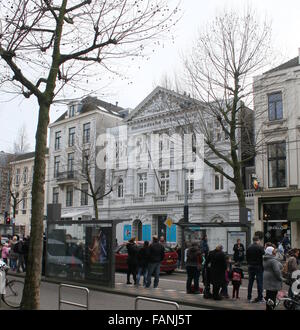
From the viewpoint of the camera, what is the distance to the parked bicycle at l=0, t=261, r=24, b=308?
33.2 feet

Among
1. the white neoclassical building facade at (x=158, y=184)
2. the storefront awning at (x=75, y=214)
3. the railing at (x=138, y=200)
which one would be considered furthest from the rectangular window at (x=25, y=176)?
the railing at (x=138, y=200)

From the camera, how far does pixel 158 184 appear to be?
40219 millimetres

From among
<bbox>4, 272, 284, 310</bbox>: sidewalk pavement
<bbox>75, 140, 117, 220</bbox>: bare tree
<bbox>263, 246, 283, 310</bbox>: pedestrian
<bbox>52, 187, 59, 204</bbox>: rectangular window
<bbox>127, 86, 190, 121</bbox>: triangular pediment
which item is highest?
<bbox>127, 86, 190, 121</bbox>: triangular pediment

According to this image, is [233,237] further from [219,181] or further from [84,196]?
[84,196]

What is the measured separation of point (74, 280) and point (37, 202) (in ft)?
28.3

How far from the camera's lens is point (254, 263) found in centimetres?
1305

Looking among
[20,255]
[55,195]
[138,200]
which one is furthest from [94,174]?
[20,255]

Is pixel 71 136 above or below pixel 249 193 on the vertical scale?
above

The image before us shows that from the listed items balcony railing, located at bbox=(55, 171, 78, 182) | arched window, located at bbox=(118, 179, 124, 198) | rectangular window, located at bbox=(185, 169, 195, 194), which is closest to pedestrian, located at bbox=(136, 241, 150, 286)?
rectangular window, located at bbox=(185, 169, 195, 194)

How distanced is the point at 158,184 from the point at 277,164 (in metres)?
12.0

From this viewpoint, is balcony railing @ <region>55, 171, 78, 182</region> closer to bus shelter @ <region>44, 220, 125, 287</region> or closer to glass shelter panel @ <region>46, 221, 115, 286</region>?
bus shelter @ <region>44, 220, 125, 287</region>

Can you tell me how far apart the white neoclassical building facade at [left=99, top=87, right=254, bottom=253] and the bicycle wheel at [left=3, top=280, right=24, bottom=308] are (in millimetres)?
24105

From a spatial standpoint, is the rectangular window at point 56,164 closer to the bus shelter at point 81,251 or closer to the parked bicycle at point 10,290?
the bus shelter at point 81,251

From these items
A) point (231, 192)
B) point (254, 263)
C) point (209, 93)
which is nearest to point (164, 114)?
point (231, 192)
